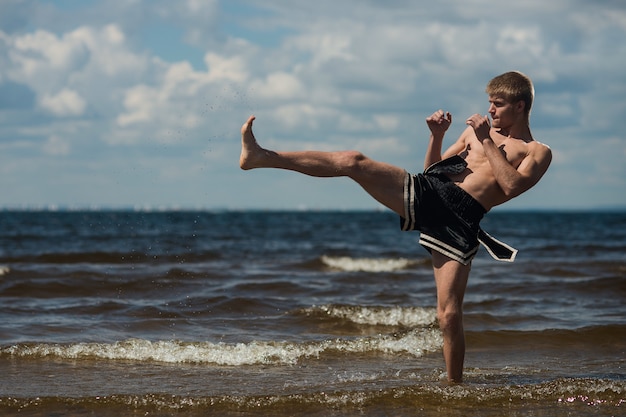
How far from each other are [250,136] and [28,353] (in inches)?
160

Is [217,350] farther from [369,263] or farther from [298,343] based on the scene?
[369,263]

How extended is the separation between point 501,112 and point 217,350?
13.0 ft

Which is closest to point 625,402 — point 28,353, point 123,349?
point 123,349

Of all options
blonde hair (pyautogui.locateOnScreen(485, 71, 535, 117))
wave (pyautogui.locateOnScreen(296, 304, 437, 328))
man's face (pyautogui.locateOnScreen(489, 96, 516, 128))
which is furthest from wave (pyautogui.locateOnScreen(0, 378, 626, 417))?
wave (pyautogui.locateOnScreen(296, 304, 437, 328))

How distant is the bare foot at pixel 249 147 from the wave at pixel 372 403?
1.88m

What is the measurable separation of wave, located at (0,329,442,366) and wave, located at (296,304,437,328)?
1.80 meters

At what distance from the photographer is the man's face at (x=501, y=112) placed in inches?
243

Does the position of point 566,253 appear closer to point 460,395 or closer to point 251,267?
point 251,267

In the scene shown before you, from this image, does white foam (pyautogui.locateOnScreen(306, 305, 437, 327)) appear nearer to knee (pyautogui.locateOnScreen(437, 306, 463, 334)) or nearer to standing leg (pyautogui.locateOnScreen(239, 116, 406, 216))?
knee (pyautogui.locateOnScreen(437, 306, 463, 334))

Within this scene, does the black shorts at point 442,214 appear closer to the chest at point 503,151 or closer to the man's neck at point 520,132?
the chest at point 503,151

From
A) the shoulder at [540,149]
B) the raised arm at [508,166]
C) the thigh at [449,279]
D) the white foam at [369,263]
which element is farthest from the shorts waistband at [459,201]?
the white foam at [369,263]

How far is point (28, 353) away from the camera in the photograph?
816 cm

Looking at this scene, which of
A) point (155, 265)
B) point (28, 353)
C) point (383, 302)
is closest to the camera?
point (28, 353)

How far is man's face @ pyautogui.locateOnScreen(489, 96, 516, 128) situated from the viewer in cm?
616
